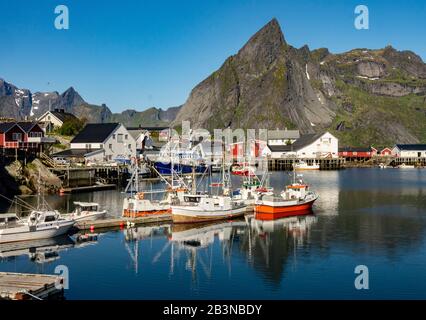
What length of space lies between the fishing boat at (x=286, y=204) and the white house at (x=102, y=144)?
1854 inches

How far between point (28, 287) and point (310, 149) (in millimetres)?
136036

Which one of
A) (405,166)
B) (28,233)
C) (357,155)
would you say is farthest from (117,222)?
(357,155)

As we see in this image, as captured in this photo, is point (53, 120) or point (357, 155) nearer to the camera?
point (53, 120)

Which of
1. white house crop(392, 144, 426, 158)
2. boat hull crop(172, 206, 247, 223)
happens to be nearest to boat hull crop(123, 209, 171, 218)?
boat hull crop(172, 206, 247, 223)

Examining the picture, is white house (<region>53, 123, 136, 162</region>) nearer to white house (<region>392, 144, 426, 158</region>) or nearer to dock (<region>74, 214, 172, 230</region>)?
dock (<region>74, 214, 172, 230</region>)

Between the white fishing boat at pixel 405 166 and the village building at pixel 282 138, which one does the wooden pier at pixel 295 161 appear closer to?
the white fishing boat at pixel 405 166

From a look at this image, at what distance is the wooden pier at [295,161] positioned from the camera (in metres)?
143

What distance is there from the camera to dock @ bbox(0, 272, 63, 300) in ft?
80.4

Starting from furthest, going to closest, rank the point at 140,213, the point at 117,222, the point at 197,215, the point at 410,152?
the point at 410,152, the point at 140,213, the point at 197,215, the point at 117,222

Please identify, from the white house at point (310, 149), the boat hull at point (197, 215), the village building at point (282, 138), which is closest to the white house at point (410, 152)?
the white house at point (310, 149)

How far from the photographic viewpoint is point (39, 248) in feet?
127

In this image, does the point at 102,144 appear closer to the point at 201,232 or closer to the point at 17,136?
the point at 17,136

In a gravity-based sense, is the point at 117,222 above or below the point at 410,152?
below
